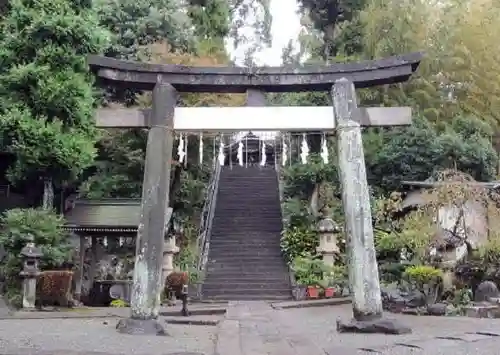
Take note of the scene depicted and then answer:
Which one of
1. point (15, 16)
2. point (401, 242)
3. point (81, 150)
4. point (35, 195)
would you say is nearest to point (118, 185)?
point (35, 195)

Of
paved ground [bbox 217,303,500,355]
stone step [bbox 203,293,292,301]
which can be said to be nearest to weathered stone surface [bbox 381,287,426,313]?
paved ground [bbox 217,303,500,355]

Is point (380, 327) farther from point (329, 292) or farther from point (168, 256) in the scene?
point (168, 256)

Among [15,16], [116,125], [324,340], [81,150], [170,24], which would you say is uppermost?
[170,24]

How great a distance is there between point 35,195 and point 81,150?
2.89 metres

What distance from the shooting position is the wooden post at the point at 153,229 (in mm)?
9273

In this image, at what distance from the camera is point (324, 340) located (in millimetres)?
9125

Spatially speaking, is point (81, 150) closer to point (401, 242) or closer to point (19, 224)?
point (19, 224)

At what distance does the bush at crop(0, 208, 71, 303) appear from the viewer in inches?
584

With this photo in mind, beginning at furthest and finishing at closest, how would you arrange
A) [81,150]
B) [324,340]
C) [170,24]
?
[170,24]
[81,150]
[324,340]

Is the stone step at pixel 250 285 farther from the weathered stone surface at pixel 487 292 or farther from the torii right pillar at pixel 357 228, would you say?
the torii right pillar at pixel 357 228

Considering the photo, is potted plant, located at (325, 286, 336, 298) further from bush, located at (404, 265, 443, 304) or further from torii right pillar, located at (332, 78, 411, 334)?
torii right pillar, located at (332, 78, 411, 334)

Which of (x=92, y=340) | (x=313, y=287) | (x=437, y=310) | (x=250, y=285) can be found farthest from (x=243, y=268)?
(x=92, y=340)

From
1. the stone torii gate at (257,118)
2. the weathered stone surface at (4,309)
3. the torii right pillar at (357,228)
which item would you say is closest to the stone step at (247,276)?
the weathered stone surface at (4,309)

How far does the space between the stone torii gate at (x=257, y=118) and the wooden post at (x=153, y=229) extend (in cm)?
2
